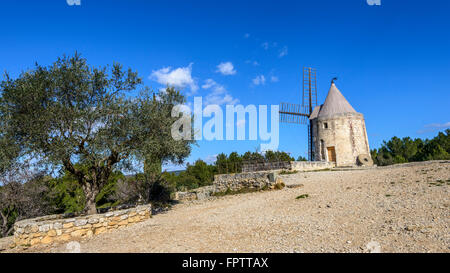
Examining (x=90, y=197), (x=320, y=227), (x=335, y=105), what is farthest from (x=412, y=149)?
(x=90, y=197)

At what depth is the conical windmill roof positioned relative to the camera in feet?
82.1

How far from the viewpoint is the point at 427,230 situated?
5172 millimetres

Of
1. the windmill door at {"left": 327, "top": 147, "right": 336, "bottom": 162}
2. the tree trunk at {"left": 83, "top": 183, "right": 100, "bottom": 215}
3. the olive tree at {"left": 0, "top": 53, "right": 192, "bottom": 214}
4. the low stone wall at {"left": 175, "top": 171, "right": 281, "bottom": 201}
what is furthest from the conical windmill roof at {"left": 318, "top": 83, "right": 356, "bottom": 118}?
the tree trunk at {"left": 83, "top": 183, "right": 100, "bottom": 215}

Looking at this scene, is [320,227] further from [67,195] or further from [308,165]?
[308,165]

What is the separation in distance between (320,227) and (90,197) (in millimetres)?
8321

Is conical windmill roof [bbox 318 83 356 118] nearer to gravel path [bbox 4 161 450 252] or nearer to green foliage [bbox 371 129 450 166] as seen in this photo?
green foliage [bbox 371 129 450 166]

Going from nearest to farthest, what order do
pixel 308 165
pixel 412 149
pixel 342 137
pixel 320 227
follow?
pixel 320 227 < pixel 308 165 < pixel 342 137 < pixel 412 149

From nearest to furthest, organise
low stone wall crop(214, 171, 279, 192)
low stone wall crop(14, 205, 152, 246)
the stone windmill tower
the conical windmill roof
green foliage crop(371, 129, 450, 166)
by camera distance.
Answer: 1. low stone wall crop(14, 205, 152, 246)
2. low stone wall crop(214, 171, 279, 192)
3. the stone windmill tower
4. the conical windmill roof
5. green foliage crop(371, 129, 450, 166)

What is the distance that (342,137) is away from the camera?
24.0 m

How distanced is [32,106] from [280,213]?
29.1 ft

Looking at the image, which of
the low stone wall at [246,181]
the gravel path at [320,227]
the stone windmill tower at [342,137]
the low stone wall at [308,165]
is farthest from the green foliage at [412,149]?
the gravel path at [320,227]

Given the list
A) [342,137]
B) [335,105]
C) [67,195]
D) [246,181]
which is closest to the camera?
[67,195]
